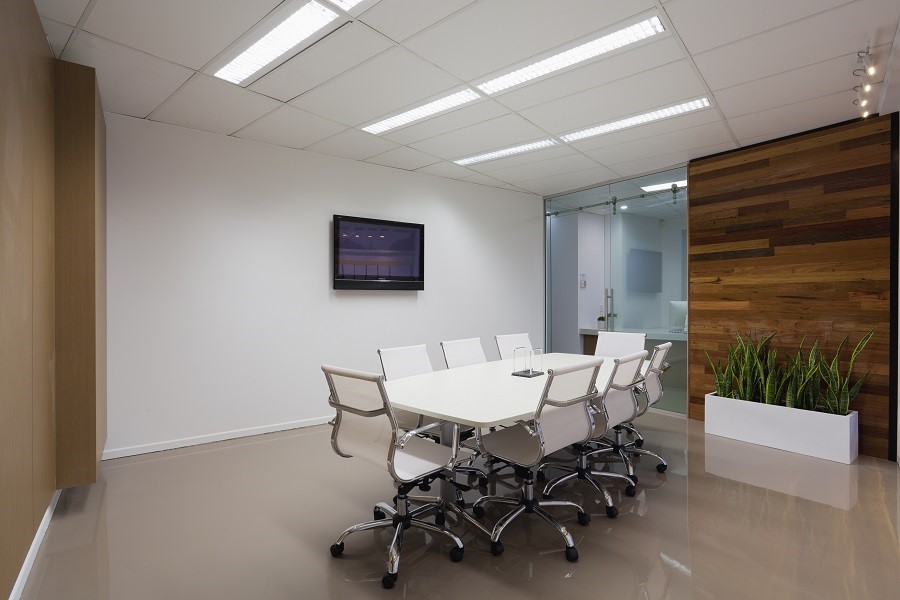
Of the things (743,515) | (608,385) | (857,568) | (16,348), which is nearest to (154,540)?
(16,348)

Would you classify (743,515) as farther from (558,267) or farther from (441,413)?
(558,267)

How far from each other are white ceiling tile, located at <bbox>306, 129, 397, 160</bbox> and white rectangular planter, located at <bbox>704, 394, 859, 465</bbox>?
14.2 ft

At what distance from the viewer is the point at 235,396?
15.8ft

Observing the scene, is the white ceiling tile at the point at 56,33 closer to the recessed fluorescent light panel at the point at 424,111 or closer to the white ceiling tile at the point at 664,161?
the recessed fluorescent light panel at the point at 424,111

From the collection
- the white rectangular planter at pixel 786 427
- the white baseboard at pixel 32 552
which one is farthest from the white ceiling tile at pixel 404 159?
the white baseboard at pixel 32 552

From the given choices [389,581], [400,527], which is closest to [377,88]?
[400,527]

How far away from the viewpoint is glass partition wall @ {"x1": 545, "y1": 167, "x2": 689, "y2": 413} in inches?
233

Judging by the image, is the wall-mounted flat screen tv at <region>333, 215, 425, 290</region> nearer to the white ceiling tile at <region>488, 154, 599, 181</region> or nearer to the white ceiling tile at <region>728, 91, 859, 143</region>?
the white ceiling tile at <region>488, 154, 599, 181</region>

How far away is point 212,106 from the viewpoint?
→ 4004 mm

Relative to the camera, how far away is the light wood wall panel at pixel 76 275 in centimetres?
310

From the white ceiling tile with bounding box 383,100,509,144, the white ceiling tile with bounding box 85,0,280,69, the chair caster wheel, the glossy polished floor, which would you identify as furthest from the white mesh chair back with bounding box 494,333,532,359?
the white ceiling tile with bounding box 85,0,280,69

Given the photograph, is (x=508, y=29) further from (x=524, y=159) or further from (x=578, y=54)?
(x=524, y=159)

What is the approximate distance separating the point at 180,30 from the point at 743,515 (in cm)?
461

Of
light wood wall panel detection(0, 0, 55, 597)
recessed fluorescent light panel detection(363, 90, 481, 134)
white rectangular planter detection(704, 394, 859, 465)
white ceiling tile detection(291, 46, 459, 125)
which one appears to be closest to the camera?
light wood wall panel detection(0, 0, 55, 597)
